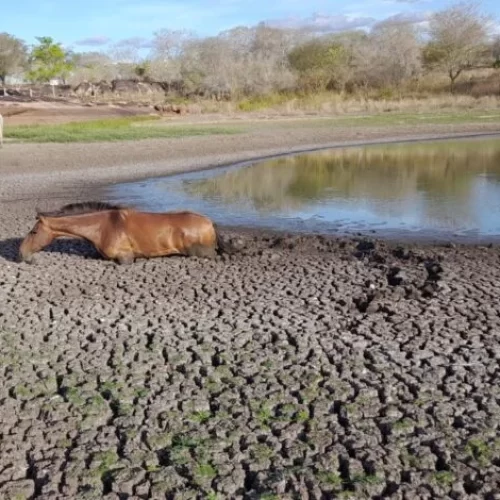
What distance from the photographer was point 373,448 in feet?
15.2

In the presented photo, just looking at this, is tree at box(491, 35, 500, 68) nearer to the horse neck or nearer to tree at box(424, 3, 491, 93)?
tree at box(424, 3, 491, 93)

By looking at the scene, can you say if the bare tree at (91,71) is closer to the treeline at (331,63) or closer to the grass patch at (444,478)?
the treeline at (331,63)

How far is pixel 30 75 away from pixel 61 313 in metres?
70.2

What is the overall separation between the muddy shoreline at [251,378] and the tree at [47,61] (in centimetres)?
6749

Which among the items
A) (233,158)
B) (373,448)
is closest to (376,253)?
(373,448)

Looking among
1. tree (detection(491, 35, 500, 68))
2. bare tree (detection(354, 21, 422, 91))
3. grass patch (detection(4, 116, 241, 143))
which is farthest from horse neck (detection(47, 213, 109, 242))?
tree (detection(491, 35, 500, 68))

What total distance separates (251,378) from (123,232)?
4281 millimetres

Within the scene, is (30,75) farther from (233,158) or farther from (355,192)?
(355,192)

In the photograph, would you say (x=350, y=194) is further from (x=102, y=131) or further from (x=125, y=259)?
(x=102, y=131)

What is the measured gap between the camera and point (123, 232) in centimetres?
956

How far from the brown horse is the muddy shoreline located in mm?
216

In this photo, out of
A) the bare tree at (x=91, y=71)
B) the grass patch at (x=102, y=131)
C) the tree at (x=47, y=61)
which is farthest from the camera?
the bare tree at (x=91, y=71)

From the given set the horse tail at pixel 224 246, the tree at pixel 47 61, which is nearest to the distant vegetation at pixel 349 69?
the tree at pixel 47 61

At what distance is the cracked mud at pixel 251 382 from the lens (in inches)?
173
